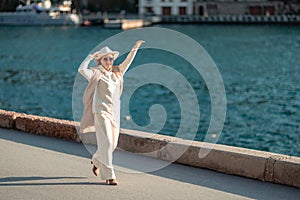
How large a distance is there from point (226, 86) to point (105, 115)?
25120 millimetres

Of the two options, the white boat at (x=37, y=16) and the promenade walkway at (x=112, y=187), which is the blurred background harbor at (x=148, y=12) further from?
A: the promenade walkway at (x=112, y=187)

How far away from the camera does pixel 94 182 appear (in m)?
6.52

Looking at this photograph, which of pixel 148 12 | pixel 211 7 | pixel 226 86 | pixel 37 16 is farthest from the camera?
pixel 148 12

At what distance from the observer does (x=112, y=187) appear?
6324 mm

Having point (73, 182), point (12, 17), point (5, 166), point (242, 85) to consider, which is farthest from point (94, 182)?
point (12, 17)

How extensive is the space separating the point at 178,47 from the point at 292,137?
3657 centimetres

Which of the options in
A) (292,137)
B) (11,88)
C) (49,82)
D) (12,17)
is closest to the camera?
(292,137)

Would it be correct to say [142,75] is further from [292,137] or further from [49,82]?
[292,137]

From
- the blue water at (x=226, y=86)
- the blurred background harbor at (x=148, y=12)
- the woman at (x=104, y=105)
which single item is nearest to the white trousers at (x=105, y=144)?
the woman at (x=104, y=105)

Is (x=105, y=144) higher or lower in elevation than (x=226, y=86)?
higher

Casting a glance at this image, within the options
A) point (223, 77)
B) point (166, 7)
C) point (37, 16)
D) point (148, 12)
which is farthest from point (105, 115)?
point (166, 7)

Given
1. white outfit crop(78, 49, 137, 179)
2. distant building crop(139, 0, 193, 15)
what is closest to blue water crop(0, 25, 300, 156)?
white outfit crop(78, 49, 137, 179)

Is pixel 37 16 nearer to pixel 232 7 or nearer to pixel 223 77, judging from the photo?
pixel 232 7

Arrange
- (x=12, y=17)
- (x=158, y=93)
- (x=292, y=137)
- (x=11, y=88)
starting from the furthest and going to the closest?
(x=12, y=17) < (x=11, y=88) < (x=158, y=93) < (x=292, y=137)
